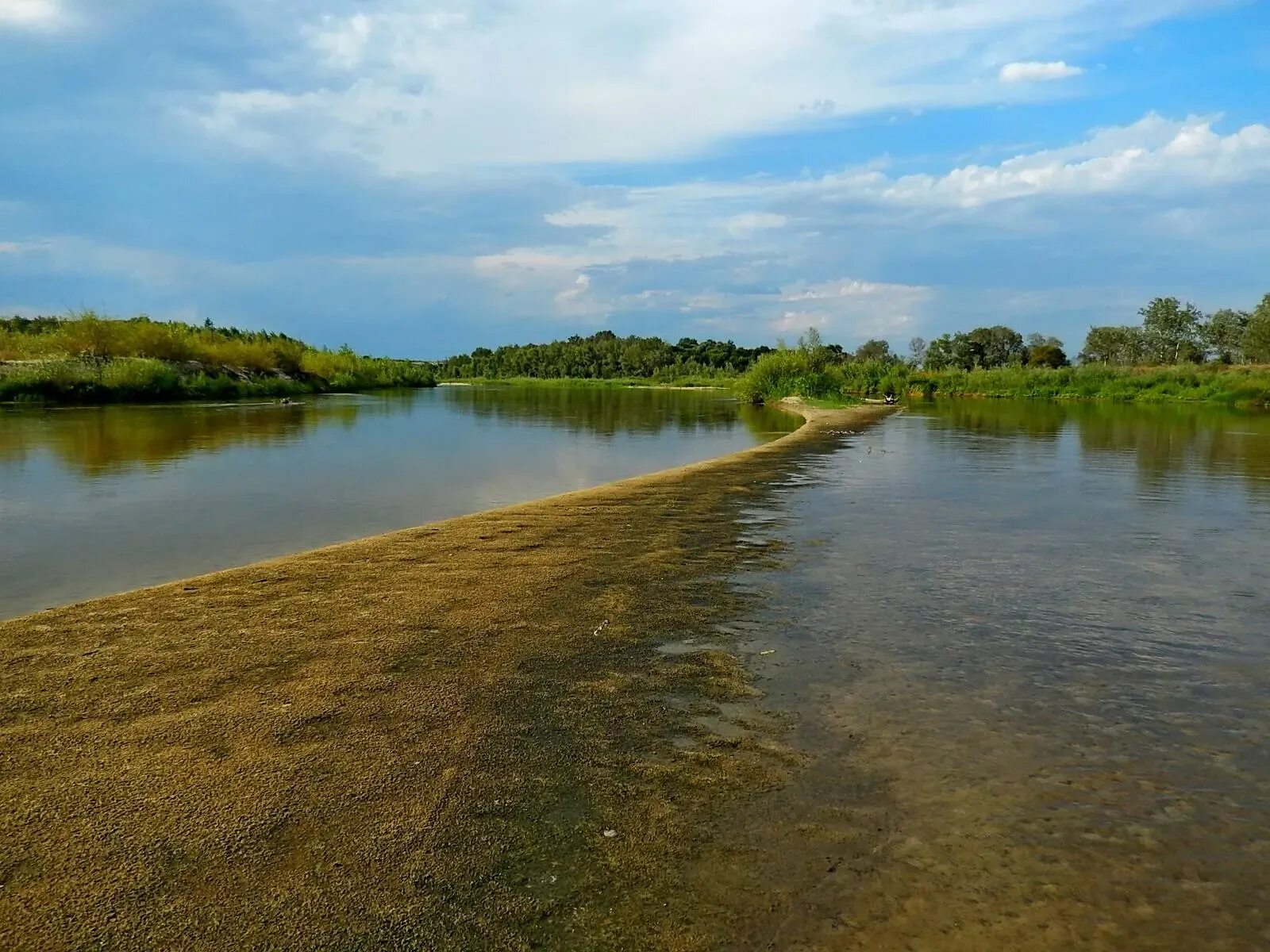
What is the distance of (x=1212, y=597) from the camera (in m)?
6.92

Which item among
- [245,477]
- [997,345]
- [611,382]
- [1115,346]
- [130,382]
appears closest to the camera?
[245,477]

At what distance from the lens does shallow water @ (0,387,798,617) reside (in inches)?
367

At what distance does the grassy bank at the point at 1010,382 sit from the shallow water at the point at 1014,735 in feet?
137

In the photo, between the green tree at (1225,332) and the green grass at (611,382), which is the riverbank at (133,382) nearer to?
the green grass at (611,382)

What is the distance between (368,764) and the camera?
3775mm

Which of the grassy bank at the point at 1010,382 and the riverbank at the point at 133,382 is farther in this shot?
the grassy bank at the point at 1010,382

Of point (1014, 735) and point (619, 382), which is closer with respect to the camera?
point (1014, 735)

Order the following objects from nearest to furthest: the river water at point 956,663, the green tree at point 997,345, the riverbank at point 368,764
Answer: the riverbank at point 368,764 → the river water at point 956,663 → the green tree at point 997,345

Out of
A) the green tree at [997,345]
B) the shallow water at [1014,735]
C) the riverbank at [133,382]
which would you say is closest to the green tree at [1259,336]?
the green tree at [997,345]

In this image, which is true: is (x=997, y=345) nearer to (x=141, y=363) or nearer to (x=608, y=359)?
(x=608, y=359)

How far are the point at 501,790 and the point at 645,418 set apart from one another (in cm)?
3595

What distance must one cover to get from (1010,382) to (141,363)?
200 feet

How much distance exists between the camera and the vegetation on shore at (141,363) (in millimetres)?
41906

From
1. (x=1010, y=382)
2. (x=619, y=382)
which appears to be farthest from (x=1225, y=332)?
(x=619, y=382)
